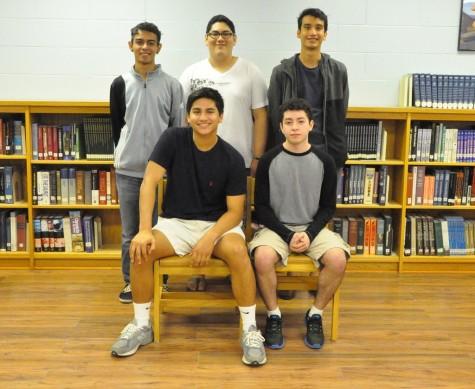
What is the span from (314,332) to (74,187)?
6.72 feet

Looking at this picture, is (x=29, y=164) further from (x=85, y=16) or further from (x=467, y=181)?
(x=467, y=181)

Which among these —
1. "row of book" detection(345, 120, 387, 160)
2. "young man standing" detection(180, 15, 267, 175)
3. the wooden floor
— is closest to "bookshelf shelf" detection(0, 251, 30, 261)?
the wooden floor

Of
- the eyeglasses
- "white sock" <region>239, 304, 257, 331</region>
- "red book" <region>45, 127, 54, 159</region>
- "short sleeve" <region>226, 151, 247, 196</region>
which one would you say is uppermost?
the eyeglasses

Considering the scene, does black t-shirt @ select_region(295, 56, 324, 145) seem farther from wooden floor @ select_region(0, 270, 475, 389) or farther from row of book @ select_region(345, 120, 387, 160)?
wooden floor @ select_region(0, 270, 475, 389)

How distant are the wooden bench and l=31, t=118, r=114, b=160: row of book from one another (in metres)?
1.06

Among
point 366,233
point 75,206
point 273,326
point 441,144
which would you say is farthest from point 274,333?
point 441,144

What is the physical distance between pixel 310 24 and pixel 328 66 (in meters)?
0.26

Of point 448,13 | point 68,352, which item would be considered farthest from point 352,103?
point 68,352

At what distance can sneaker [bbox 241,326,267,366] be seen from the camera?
2.43 meters

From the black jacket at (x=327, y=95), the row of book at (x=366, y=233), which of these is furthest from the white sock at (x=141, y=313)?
the row of book at (x=366, y=233)

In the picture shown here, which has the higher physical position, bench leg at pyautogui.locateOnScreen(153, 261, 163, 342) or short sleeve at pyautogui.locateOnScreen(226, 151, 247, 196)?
short sleeve at pyautogui.locateOnScreen(226, 151, 247, 196)

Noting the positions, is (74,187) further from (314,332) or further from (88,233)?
(314,332)

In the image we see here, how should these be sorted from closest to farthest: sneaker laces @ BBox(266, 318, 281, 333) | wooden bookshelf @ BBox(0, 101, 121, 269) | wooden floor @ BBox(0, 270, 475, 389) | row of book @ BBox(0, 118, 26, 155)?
1. wooden floor @ BBox(0, 270, 475, 389)
2. sneaker laces @ BBox(266, 318, 281, 333)
3. wooden bookshelf @ BBox(0, 101, 121, 269)
4. row of book @ BBox(0, 118, 26, 155)

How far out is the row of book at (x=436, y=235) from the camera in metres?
3.88
